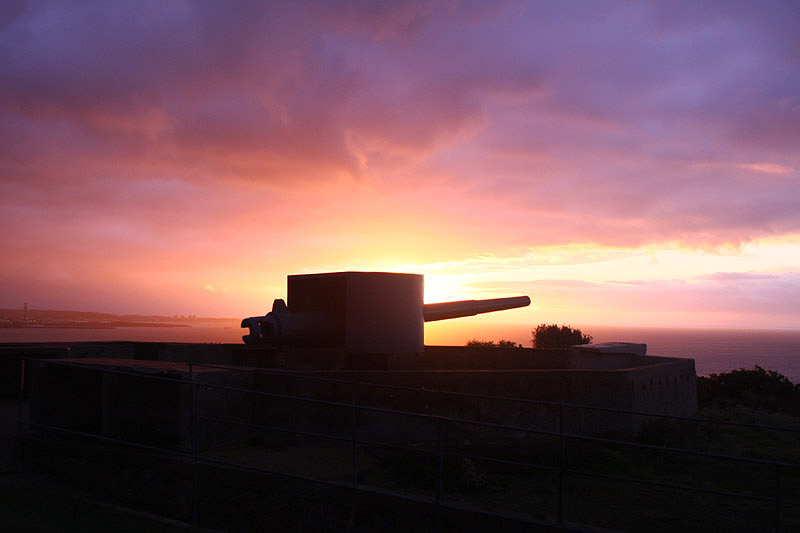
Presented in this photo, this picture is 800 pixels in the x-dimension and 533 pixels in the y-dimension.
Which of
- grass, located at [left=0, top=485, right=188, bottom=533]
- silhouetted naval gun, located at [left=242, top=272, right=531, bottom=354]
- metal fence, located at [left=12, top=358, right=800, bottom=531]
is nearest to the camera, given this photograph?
grass, located at [left=0, top=485, right=188, bottom=533]

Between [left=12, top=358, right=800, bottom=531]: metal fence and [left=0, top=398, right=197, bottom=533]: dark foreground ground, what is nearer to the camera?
[left=0, top=398, right=197, bottom=533]: dark foreground ground

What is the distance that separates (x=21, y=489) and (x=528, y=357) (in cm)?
998

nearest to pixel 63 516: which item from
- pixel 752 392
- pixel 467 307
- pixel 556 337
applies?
pixel 467 307

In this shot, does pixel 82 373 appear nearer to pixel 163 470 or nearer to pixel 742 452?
pixel 163 470

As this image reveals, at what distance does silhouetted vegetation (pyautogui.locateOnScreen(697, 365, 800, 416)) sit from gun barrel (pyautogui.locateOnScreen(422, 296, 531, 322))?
5.59 meters

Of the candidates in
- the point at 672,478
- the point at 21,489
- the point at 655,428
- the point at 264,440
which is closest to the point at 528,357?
the point at 655,428

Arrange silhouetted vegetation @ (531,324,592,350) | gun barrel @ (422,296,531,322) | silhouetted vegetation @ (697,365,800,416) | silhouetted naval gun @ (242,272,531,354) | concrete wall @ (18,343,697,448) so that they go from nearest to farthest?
concrete wall @ (18,343,697,448) < silhouetted naval gun @ (242,272,531,354) < gun barrel @ (422,296,531,322) < silhouetted vegetation @ (697,365,800,416) < silhouetted vegetation @ (531,324,592,350)

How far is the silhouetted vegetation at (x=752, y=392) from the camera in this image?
16.0 metres

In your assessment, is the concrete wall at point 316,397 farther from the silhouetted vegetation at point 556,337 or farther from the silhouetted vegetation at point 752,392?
the silhouetted vegetation at point 556,337

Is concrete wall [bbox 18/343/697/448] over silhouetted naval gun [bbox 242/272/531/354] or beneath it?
beneath

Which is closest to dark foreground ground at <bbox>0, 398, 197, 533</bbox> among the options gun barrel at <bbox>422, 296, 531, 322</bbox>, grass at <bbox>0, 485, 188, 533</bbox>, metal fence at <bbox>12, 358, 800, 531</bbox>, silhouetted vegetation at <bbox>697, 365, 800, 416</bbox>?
grass at <bbox>0, 485, 188, 533</bbox>

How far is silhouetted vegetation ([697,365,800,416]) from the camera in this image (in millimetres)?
16047

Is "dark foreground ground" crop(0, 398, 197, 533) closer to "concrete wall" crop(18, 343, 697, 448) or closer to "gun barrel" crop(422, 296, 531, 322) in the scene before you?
"concrete wall" crop(18, 343, 697, 448)

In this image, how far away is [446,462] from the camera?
6516 mm
